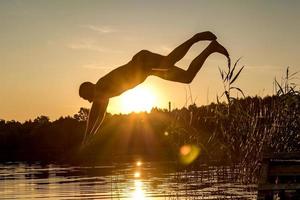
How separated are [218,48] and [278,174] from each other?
2287 millimetres

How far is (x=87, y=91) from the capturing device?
9852mm

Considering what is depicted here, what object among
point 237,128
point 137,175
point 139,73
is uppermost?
point 139,73

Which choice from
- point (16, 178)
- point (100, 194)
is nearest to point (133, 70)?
point (100, 194)

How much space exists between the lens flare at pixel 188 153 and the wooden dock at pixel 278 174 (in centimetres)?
311

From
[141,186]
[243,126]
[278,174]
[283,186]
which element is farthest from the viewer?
[141,186]

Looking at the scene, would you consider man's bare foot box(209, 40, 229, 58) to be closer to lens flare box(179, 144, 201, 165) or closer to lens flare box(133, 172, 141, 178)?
lens flare box(179, 144, 201, 165)

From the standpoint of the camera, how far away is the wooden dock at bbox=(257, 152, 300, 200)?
8.95 m

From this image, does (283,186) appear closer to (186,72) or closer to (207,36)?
(186,72)

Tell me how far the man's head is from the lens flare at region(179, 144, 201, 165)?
316cm

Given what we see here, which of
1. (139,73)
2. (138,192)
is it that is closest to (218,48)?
(139,73)

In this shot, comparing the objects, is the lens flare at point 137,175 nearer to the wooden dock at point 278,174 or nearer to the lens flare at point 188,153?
the lens flare at point 188,153

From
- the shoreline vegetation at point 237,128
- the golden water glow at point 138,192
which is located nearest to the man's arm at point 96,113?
the shoreline vegetation at point 237,128

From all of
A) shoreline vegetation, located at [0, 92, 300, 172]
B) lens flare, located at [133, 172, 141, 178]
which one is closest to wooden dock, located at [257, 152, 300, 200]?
shoreline vegetation, located at [0, 92, 300, 172]

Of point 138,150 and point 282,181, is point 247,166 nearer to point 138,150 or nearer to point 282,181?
A: point 282,181
